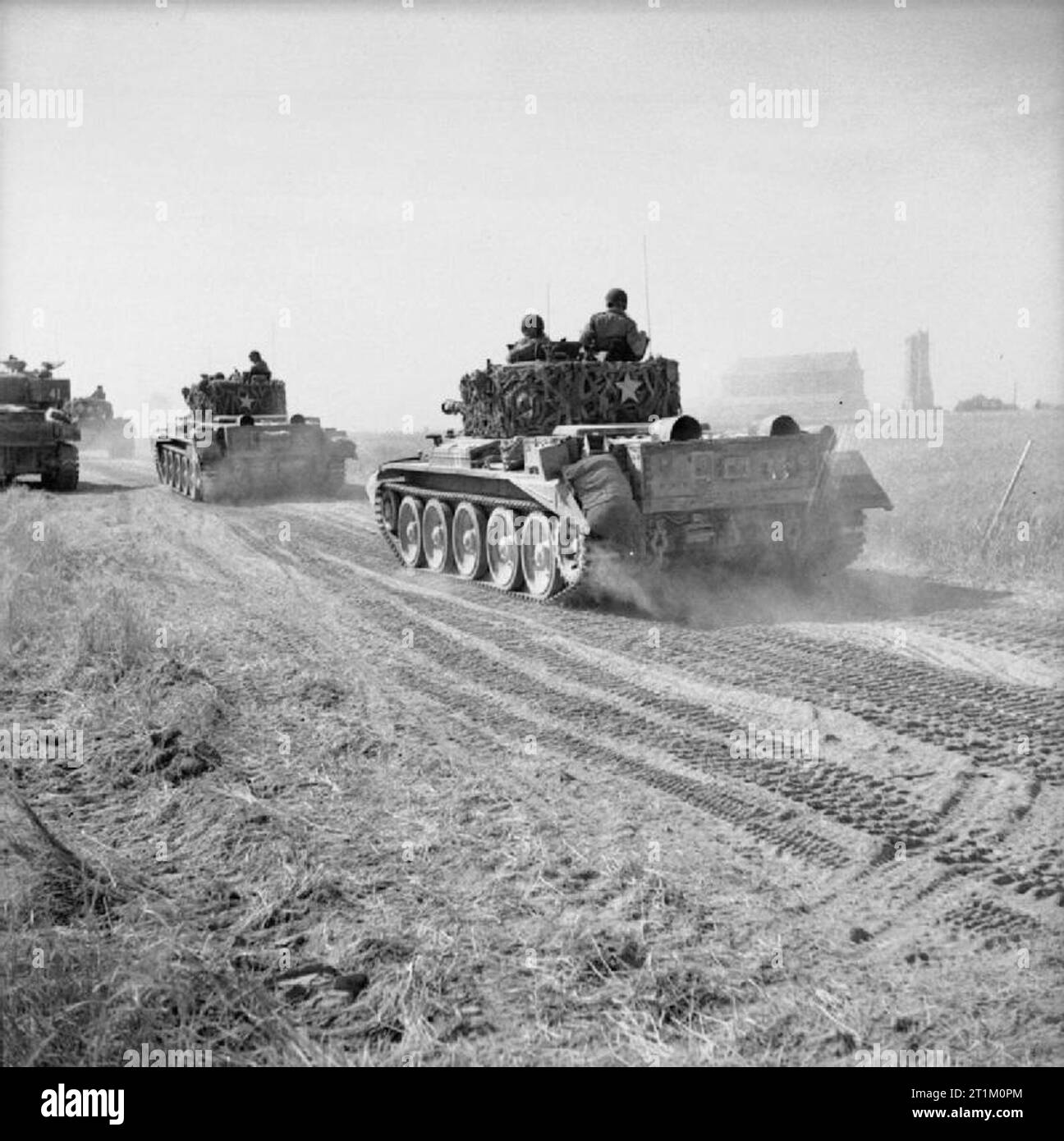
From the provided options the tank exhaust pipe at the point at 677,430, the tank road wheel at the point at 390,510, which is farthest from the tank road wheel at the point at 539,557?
the tank road wheel at the point at 390,510

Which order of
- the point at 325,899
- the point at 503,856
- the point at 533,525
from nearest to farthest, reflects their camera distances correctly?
the point at 325,899 < the point at 503,856 < the point at 533,525

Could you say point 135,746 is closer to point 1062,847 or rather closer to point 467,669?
point 467,669

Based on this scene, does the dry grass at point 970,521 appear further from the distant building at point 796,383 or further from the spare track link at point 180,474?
the distant building at point 796,383

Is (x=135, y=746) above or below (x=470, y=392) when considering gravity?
below

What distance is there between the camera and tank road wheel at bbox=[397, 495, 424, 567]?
15094 millimetres

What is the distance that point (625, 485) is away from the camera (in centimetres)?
1098

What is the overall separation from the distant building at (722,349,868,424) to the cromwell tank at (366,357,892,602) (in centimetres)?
3921

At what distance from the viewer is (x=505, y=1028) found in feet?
12.4

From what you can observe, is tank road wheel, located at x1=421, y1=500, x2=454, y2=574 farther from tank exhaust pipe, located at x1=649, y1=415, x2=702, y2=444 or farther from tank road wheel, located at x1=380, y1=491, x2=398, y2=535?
tank exhaust pipe, located at x1=649, y1=415, x2=702, y2=444

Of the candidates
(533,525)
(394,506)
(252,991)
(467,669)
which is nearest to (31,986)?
(252,991)

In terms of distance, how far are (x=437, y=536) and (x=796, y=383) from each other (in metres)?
45.7

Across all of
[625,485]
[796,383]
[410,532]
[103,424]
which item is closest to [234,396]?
[410,532]

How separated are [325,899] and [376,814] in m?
1.02

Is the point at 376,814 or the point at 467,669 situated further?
the point at 467,669
